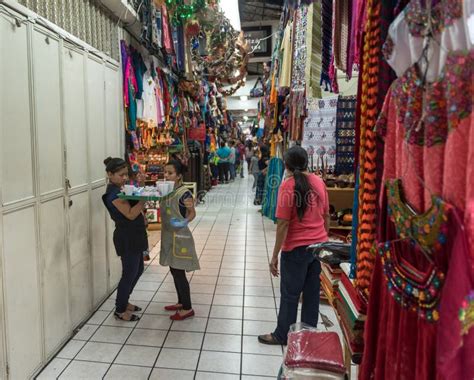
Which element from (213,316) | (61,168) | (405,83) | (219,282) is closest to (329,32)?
(405,83)

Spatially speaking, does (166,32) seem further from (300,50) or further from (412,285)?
(412,285)

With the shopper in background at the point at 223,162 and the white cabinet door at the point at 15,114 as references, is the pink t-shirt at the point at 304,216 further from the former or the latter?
the shopper in background at the point at 223,162

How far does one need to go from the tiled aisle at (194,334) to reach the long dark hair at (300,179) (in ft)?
3.76

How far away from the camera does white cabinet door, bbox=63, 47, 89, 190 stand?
2902mm

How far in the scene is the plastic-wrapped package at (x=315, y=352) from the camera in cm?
144

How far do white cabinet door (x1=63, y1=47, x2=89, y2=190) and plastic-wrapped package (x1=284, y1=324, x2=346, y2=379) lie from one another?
2.19 m

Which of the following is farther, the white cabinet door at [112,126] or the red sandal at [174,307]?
the white cabinet door at [112,126]

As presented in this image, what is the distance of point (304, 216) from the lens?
270 cm

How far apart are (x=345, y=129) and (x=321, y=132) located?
0.78 ft

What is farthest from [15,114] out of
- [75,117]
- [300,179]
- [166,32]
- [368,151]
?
[166,32]

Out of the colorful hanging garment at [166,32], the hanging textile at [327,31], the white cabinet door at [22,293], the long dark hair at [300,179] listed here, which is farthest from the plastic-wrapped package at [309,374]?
the colorful hanging garment at [166,32]

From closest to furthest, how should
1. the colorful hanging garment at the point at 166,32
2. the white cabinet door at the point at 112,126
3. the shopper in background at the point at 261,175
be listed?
the white cabinet door at the point at 112,126 → the colorful hanging garment at the point at 166,32 → the shopper in background at the point at 261,175

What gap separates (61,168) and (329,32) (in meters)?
2.13

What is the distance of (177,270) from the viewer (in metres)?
3.32
